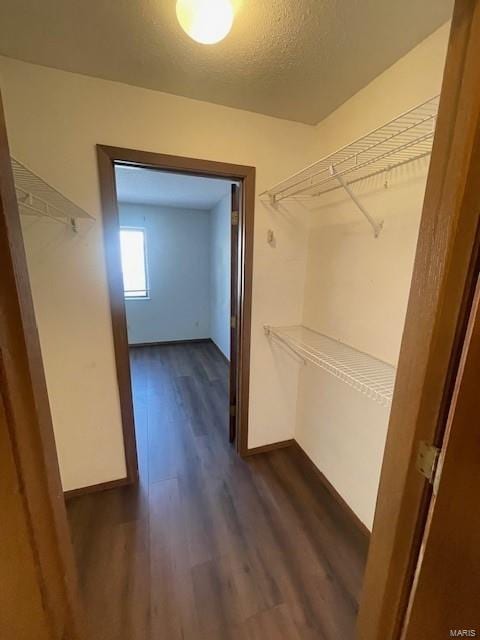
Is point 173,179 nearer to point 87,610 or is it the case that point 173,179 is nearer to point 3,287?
point 3,287

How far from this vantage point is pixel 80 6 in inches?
38.1

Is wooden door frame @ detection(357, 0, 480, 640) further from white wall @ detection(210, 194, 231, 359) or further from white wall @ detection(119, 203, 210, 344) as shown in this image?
white wall @ detection(119, 203, 210, 344)

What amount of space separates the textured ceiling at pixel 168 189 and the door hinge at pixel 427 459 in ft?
7.91

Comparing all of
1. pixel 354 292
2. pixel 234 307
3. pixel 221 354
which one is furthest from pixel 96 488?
pixel 221 354

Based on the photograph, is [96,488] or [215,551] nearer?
[215,551]

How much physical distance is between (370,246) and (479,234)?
99cm

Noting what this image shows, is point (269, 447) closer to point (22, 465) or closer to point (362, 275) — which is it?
point (362, 275)

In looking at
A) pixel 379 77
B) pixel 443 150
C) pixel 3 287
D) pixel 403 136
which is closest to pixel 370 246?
pixel 403 136

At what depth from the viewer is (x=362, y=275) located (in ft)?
4.82

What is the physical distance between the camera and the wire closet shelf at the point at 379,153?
100 cm

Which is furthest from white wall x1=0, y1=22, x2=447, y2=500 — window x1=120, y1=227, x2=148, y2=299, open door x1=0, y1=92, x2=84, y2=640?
window x1=120, y1=227, x2=148, y2=299

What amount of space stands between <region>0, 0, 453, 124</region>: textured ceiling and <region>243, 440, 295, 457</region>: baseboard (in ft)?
7.71

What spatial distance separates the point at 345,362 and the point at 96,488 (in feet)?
5.96

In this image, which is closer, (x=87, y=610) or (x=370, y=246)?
(x=87, y=610)
